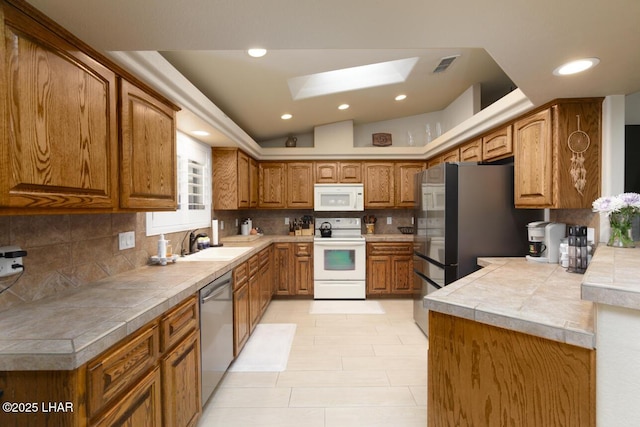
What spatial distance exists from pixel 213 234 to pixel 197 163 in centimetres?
78

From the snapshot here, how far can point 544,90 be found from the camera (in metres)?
1.90

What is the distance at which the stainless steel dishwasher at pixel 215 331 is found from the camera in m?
1.79

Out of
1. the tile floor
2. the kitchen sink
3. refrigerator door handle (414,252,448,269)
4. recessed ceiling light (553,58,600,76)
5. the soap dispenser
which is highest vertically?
recessed ceiling light (553,58,600,76)

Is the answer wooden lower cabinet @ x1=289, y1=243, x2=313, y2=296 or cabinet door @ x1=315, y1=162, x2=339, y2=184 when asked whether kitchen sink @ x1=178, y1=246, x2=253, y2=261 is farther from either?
cabinet door @ x1=315, y1=162, x2=339, y2=184

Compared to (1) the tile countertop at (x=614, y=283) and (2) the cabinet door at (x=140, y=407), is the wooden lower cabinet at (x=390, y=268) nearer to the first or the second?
(1) the tile countertop at (x=614, y=283)

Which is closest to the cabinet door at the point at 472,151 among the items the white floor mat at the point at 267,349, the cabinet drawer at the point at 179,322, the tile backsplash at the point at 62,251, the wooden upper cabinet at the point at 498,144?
the wooden upper cabinet at the point at 498,144

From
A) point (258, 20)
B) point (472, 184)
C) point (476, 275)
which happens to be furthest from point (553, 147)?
point (258, 20)

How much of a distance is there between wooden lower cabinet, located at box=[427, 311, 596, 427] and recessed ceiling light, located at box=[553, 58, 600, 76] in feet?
4.77

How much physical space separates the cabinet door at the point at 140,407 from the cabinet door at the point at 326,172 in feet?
11.2

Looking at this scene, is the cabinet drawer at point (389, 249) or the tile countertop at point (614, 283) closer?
the tile countertop at point (614, 283)

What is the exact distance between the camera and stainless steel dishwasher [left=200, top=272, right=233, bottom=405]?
70.3 inches

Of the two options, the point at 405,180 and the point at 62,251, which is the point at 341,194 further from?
the point at 62,251

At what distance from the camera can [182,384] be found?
1.51 meters

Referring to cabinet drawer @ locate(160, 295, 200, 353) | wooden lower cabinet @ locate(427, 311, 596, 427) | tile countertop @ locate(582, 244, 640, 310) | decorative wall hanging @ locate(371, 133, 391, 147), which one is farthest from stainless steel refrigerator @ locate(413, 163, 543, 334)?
cabinet drawer @ locate(160, 295, 200, 353)
